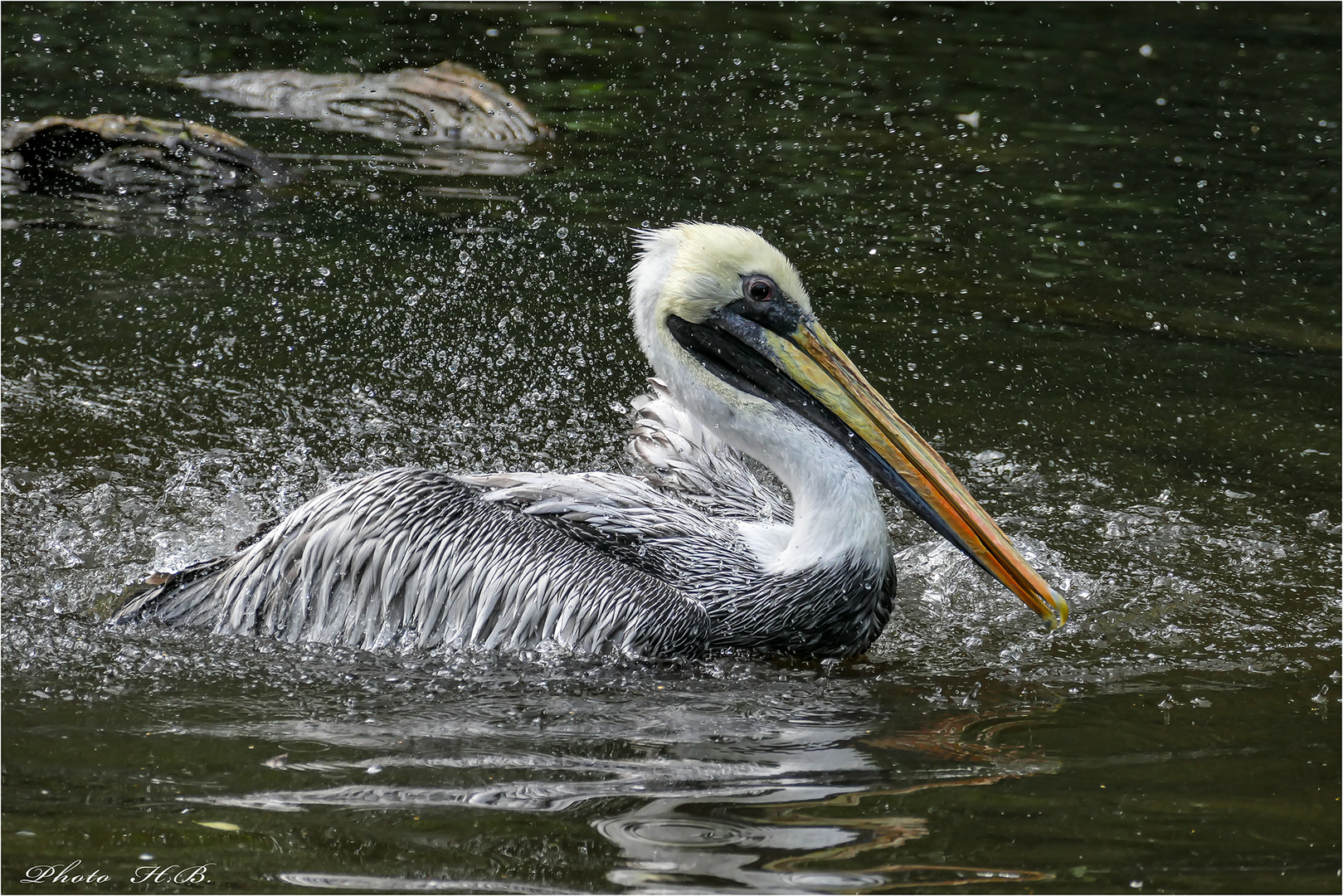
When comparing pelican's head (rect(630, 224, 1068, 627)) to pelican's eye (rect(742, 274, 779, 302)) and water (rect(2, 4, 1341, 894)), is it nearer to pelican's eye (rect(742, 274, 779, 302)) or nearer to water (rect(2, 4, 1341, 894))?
pelican's eye (rect(742, 274, 779, 302))

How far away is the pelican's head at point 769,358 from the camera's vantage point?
3992mm

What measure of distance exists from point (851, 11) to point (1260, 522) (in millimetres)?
7471

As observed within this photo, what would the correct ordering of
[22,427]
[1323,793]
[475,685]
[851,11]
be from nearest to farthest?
1. [1323,793]
2. [475,685]
3. [22,427]
4. [851,11]

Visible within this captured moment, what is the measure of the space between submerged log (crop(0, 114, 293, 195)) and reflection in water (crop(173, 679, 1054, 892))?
4.87 m

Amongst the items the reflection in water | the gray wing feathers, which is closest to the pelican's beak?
the reflection in water

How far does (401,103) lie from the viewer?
350 inches

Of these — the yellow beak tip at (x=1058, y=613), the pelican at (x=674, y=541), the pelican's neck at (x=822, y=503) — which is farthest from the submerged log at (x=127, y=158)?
the yellow beak tip at (x=1058, y=613)

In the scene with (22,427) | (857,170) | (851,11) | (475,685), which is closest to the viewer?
(475,685)

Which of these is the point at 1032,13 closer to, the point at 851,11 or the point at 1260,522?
the point at 851,11

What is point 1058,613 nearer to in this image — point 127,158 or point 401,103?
point 127,158

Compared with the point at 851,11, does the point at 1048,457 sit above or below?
below

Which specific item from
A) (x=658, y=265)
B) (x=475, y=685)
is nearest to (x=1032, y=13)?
(x=658, y=265)

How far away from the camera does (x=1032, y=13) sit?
11484 millimetres

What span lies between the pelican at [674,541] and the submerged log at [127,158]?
4.05m
